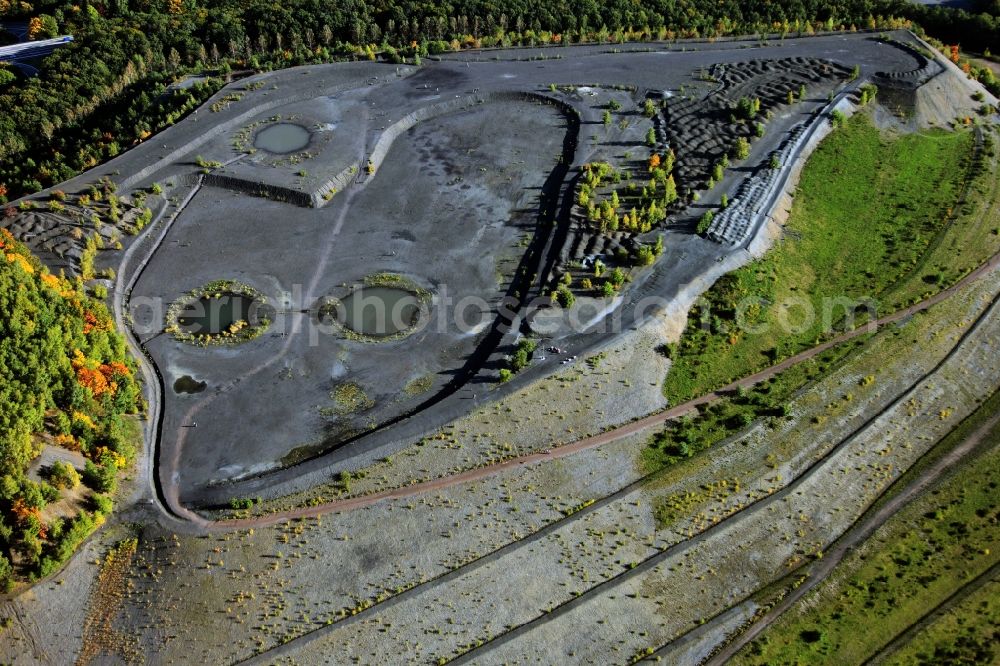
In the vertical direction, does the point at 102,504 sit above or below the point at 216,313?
below

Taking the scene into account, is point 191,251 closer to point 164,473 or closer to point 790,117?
point 164,473

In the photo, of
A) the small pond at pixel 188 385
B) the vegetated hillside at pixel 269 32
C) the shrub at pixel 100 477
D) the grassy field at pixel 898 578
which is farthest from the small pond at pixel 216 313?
the grassy field at pixel 898 578

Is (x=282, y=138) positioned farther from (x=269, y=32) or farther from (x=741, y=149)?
(x=741, y=149)

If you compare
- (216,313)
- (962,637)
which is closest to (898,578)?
(962,637)

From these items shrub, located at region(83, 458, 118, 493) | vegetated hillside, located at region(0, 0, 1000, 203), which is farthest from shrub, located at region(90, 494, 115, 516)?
vegetated hillside, located at region(0, 0, 1000, 203)

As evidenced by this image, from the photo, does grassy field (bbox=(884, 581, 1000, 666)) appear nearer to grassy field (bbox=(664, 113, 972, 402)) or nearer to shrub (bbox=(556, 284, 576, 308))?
grassy field (bbox=(664, 113, 972, 402))
